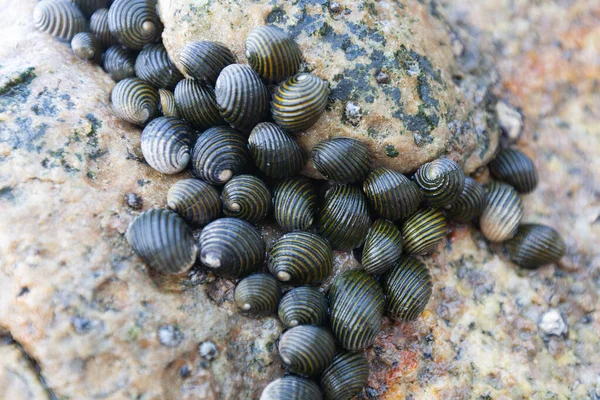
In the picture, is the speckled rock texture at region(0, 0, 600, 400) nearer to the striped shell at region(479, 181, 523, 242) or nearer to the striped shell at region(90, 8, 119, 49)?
the striped shell at region(479, 181, 523, 242)

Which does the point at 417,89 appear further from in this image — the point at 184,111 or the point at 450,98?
the point at 184,111

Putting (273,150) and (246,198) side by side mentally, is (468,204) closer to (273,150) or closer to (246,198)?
(273,150)

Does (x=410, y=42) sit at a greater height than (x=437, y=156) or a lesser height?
greater

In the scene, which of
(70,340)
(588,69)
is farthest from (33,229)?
(588,69)

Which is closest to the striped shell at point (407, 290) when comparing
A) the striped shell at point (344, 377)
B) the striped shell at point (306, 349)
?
→ the striped shell at point (344, 377)

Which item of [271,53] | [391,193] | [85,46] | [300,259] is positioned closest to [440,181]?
[391,193]

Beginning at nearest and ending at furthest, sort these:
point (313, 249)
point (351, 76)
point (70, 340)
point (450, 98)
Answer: point (70, 340) → point (313, 249) → point (351, 76) → point (450, 98)
